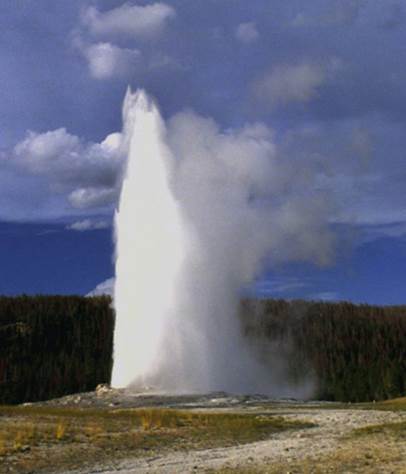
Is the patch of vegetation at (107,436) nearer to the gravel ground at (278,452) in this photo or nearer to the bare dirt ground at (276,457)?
the gravel ground at (278,452)

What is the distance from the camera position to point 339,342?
109 m

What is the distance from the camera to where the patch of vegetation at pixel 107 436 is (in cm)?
1852

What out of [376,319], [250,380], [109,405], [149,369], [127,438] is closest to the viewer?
[127,438]

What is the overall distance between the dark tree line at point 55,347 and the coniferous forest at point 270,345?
4.9 inches

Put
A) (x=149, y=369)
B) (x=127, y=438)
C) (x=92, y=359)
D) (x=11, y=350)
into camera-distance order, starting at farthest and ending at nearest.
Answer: (x=11, y=350), (x=92, y=359), (x=149, y=369), (x=127, y=438)

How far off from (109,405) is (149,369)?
993 centimetres

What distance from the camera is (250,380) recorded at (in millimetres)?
59344

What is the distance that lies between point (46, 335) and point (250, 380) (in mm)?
53534

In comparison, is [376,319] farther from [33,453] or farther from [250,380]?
[33,453]

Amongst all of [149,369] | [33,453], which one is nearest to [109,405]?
[149,369]

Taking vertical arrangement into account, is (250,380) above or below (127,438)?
above

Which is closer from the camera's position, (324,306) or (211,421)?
(211,421)

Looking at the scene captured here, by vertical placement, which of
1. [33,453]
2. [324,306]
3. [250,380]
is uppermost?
[324,306]

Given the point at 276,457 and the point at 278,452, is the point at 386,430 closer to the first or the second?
the point at 278,452
